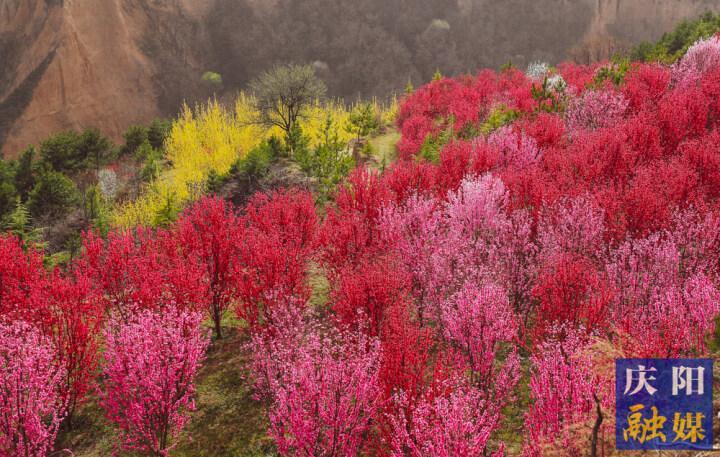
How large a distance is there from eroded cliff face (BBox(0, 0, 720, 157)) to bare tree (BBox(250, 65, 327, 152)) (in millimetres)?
17633

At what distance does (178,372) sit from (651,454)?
5.15 m

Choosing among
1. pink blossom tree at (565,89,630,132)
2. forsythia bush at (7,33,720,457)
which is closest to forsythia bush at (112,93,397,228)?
forsythia bush at (7,33,720,457)

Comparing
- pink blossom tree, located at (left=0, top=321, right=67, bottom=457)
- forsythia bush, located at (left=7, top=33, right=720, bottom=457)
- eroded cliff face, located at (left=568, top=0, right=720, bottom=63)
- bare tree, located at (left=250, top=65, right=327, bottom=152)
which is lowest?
pink blossom tree, located at (left=0, top=321, right=67, bottom=457)

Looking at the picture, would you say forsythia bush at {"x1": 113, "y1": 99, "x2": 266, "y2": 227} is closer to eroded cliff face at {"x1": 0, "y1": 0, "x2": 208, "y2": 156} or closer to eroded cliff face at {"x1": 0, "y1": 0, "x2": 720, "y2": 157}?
eroded cliff face at {"x1": 0, "y1": 0, "x2": 208, "y2": 156}

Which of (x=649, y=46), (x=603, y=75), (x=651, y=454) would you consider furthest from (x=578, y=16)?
(x=651, y=454)

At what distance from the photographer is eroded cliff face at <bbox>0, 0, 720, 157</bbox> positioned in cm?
2886

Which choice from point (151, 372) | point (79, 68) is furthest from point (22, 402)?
point (79, 68)

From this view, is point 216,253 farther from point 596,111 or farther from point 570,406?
point 596,111

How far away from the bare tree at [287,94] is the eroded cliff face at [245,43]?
1763 centimetres

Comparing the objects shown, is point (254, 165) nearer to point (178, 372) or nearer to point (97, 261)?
point (97, 261)

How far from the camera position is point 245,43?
130 feet

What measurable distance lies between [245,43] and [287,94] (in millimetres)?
25157

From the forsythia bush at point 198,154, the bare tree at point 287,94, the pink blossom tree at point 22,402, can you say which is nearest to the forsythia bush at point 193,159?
the forsythia bush at point 198,154

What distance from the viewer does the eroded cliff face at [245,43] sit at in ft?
94.7
